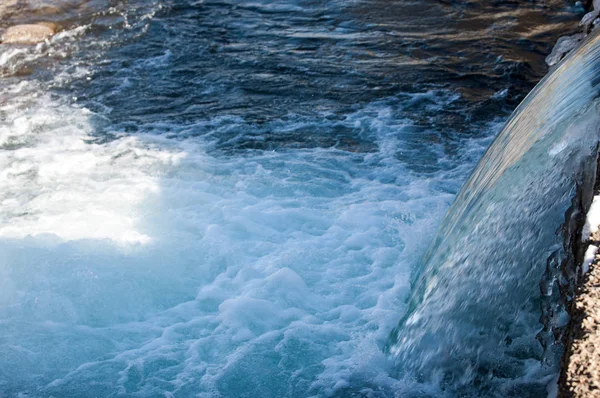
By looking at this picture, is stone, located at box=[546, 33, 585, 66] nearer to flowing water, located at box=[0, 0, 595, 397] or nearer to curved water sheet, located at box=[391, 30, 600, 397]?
flowing water, located at box=[0, 0, 595, 397]

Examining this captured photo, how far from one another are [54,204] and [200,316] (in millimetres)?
1661

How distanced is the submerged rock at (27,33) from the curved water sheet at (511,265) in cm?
607

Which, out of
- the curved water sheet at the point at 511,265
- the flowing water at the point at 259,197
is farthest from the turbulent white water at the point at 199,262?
the curved water sheet at the point at 511,265

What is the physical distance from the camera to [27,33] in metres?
7.97

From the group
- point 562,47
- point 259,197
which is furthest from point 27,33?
point 562,47

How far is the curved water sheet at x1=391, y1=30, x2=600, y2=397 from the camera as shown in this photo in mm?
2512

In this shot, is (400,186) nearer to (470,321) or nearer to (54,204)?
(470,321)

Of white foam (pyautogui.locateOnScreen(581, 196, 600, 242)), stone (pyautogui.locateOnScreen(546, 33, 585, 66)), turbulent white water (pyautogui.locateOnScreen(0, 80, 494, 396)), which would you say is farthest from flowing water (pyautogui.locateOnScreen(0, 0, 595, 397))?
white foam (pyautogui.locateOnScreen(581, 196, 600, 242))

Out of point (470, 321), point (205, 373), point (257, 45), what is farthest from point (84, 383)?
point (257, 45)

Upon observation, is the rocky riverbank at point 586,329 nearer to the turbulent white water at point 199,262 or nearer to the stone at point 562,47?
the turbulent white water at point 199,262

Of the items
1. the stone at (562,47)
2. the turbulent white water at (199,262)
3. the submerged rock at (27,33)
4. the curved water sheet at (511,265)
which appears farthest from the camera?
the submerged rock at (27,33)

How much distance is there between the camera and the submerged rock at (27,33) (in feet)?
25.8

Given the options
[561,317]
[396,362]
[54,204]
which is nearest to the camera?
[561,317]

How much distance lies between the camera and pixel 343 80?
6.58 metres
